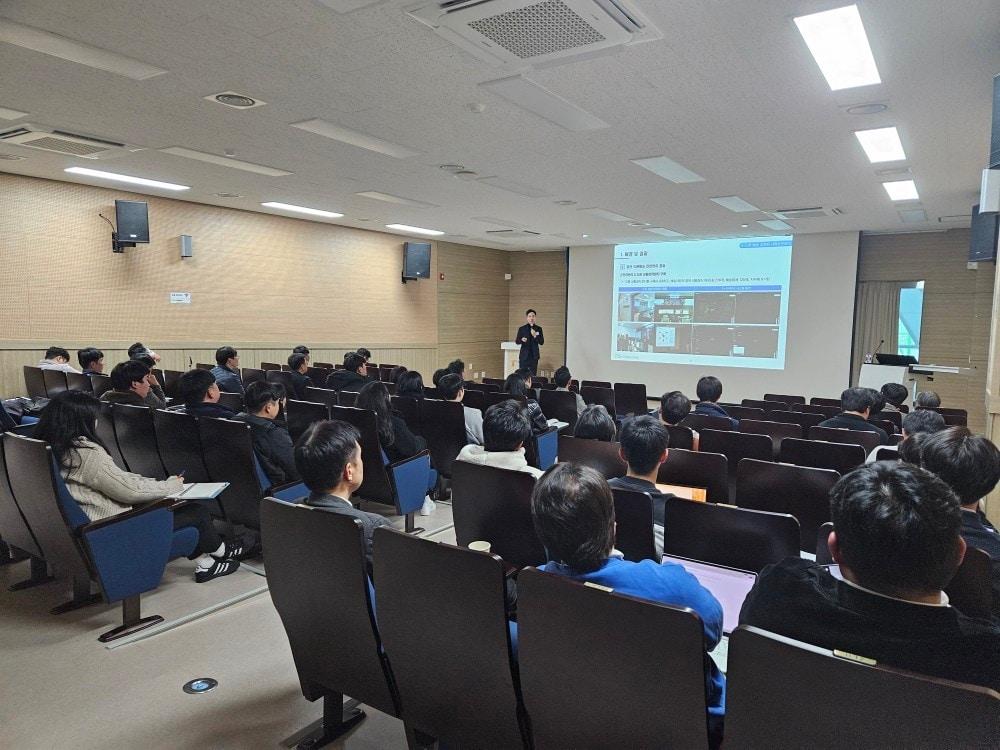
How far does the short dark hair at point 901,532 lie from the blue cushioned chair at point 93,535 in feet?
9.74

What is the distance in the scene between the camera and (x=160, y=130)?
5449mm

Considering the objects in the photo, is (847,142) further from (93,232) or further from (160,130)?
(93,232)

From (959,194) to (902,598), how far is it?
8346 mm

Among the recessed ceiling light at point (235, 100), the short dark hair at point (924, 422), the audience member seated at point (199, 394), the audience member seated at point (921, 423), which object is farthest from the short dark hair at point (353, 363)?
the short dark hair at point (924, 422)

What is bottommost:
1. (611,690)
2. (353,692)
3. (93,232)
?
(353,692)

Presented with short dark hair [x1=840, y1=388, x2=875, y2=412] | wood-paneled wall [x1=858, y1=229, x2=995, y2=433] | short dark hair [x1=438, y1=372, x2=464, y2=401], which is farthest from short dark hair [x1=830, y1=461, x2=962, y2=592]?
wood-paneled wall [x1=858, y1=229, x2=995, y2=433]

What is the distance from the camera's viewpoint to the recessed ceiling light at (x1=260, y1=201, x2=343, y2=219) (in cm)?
923

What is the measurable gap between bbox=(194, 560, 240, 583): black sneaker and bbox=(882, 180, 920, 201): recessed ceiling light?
763 centimetres

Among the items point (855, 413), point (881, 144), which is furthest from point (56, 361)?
point (881, 144)

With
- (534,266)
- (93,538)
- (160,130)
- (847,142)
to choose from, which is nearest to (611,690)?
(93,538)

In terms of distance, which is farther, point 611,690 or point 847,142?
point 847,142

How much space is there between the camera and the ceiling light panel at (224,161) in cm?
619

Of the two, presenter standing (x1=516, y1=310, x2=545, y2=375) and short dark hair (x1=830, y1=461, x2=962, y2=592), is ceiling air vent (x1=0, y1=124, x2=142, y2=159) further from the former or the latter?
presenter standing (x1=516, y1=310, x2=545, y2=375)

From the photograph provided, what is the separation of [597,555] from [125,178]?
835 cm
